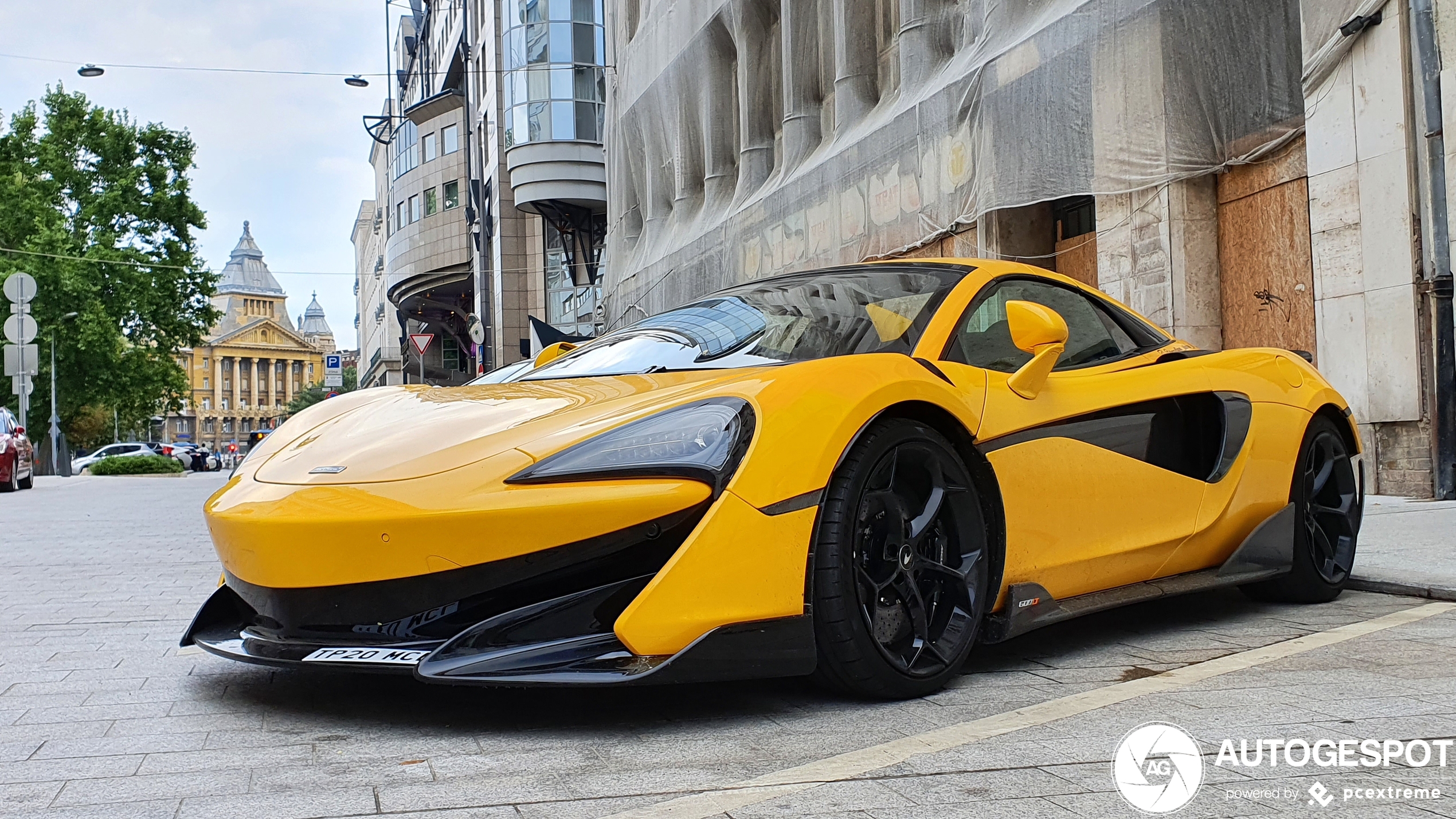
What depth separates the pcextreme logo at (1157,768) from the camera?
2172mm

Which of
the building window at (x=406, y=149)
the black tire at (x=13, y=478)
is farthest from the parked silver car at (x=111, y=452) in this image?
the black tire at (x=13, y=478)

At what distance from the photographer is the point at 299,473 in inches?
121

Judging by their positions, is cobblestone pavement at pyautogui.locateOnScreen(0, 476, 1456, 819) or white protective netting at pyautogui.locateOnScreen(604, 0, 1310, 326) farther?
white protective netting at pyautogui.locateOnScreen(604, 0, 1310, 326)

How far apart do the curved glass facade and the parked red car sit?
20.5 m

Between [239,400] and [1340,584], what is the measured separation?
168 metres

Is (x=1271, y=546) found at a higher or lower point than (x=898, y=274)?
lower

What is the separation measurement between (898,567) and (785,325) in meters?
0.90

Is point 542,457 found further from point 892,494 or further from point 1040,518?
point 1040,518

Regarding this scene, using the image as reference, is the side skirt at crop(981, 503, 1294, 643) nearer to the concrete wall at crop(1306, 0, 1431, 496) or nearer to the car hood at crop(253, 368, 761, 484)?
the car hood at crop(253, 368, 761, 484)

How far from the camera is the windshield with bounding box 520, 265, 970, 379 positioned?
11.2 feet

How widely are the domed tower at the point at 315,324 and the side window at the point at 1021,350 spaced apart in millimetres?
192127

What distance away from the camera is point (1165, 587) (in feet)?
12.5

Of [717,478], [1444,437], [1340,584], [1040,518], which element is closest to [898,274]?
[1040,518]

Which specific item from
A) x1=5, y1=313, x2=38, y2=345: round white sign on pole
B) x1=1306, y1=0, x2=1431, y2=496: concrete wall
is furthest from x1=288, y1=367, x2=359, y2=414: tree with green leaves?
x1=1306, y1=0, x2=1431, y2=496: concrete wall
